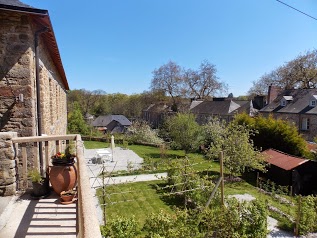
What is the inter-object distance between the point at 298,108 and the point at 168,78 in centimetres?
1932

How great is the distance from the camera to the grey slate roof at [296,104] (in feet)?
92.7

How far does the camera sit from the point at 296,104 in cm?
2983

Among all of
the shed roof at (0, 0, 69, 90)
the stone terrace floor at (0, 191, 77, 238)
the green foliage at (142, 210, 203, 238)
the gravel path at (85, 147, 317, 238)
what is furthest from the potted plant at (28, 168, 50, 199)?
the shed roof at (0, 0, 69, 90)

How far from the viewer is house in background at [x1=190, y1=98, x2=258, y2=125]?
114 ft

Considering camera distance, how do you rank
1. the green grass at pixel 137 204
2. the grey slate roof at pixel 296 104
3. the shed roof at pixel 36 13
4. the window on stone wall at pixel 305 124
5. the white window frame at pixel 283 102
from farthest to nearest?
the white window frame at pixel 283 102 < the grey slate roof at pixel 296 104 < the window on stone wall at pixel 305 124 < the green grass at pixel 137 204 < the shed roof at pixel 36 13

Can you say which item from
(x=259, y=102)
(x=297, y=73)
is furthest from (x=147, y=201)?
(x=297, y=73)

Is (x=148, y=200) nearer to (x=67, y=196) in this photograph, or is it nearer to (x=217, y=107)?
(x=67, y=196)

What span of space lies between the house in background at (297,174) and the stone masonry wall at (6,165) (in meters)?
12.5

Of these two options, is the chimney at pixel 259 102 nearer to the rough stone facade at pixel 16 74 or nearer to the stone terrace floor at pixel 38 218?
the rough stone facade at pixel 16 74

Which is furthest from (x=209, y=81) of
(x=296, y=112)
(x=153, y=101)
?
(x=296, y=112)

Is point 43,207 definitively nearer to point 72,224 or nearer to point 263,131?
point 72,224

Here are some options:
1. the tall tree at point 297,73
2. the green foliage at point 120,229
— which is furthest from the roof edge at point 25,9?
the tall tree at point 297,73

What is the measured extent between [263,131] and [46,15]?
16.7 m

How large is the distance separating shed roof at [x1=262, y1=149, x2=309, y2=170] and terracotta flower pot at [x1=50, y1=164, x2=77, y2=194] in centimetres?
1176
